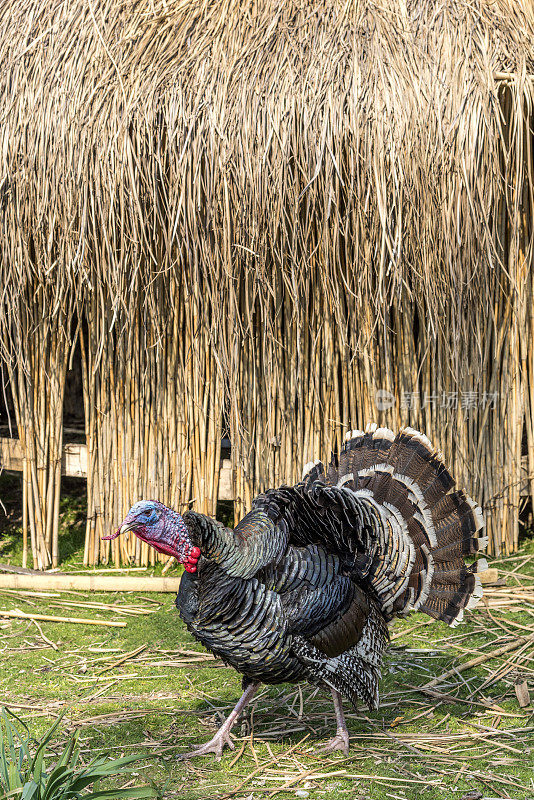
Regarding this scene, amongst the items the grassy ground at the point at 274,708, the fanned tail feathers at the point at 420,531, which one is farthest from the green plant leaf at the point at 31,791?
the fanned tail feathers at the point at 420,531

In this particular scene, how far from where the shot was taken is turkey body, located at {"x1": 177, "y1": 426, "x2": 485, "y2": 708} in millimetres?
2510

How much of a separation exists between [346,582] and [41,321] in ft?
7.72

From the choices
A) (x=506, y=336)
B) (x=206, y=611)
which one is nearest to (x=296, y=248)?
(x=506, y=336)

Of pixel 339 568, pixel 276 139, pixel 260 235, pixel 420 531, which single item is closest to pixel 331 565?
pixel 339 568

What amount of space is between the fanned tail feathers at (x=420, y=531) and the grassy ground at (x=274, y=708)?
0.45 m

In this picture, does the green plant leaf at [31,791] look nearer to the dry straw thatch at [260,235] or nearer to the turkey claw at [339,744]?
the turkey claw at [339,744]

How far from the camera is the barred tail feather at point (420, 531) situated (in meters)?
2.82

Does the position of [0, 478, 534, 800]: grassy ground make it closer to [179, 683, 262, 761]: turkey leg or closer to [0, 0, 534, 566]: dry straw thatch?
[179, 683, 262, 761]: turkey leg

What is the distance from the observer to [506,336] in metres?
4.34

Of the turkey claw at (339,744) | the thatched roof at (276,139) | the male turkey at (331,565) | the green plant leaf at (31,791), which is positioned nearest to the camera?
the green plant leaf at (31,791)

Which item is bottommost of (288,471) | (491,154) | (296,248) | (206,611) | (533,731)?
(533,731)

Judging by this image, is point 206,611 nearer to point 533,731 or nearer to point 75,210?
point 533,731

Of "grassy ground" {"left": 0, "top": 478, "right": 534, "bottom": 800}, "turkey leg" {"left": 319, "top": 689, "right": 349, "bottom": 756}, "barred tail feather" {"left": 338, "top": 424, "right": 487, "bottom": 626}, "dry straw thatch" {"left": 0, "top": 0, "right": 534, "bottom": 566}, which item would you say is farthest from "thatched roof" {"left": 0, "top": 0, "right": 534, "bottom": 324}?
"turkey leg" {"left": 319, "top": 689, "right": 349, "bottom": 756}

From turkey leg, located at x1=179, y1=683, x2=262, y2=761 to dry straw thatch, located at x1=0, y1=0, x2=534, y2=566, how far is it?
1.57 metres
